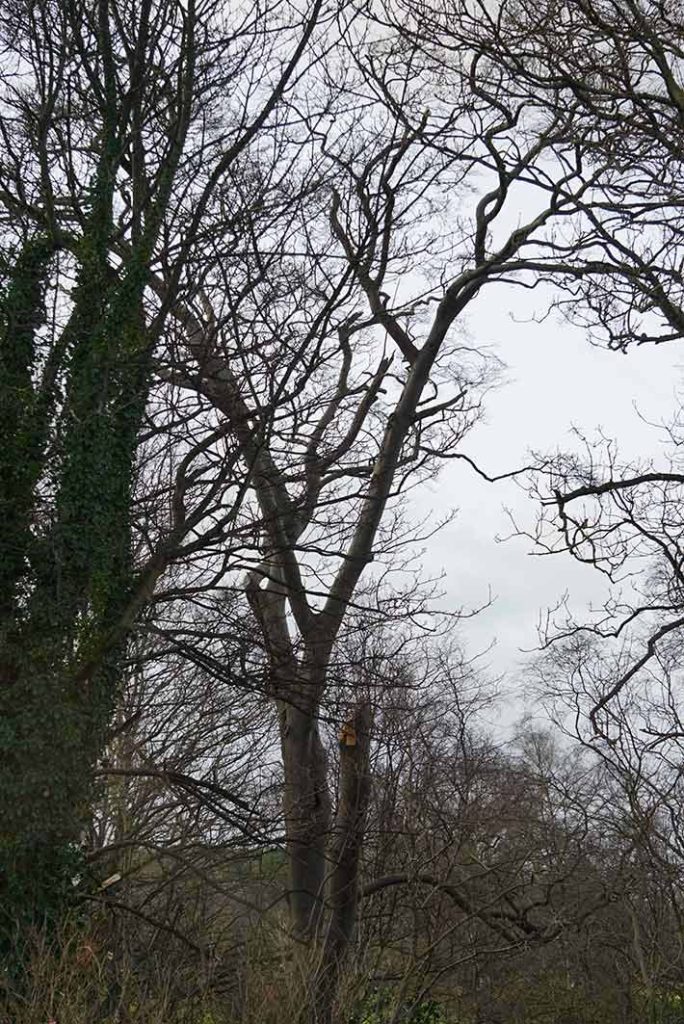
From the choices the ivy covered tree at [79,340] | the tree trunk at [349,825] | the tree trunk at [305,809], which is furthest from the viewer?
the tree trunk at [305,809]

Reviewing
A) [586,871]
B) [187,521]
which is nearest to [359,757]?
[586,871]

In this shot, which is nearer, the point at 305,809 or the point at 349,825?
the point at 349,825

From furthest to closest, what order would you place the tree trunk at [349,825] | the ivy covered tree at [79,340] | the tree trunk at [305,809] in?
1. the tree trunk at [305,809]
2. the tree trunk at [349,825]
3. the ivy covered tree at [79,340]

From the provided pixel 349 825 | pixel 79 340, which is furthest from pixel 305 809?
pixel 79 340

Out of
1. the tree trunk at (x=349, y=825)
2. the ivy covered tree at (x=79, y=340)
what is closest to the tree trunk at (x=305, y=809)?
the tree trunk at (x=349, y=825)

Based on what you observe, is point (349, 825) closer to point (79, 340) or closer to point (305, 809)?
point (305, 809)

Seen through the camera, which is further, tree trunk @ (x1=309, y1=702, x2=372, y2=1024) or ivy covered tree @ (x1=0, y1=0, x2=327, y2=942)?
tree trunk @ (x1=309, y1=702, x2=372, y2=1024)

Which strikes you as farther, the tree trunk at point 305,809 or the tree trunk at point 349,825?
the tree trunk at point 305,809

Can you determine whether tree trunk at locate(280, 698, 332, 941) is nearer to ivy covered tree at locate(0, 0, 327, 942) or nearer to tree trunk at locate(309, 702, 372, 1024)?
tree trunk at locate(309, 702, 372, 1024)

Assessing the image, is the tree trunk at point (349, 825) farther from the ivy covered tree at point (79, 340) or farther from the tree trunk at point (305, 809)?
the ivy covered tree at point (79, 340)

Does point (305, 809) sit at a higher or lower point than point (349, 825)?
higher

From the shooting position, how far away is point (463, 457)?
47.0ft

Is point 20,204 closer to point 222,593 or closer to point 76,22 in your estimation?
point 76,22

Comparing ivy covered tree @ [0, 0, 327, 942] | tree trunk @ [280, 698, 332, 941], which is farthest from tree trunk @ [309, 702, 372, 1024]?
ivy covered tree @ [0, 0, 327, 942]
